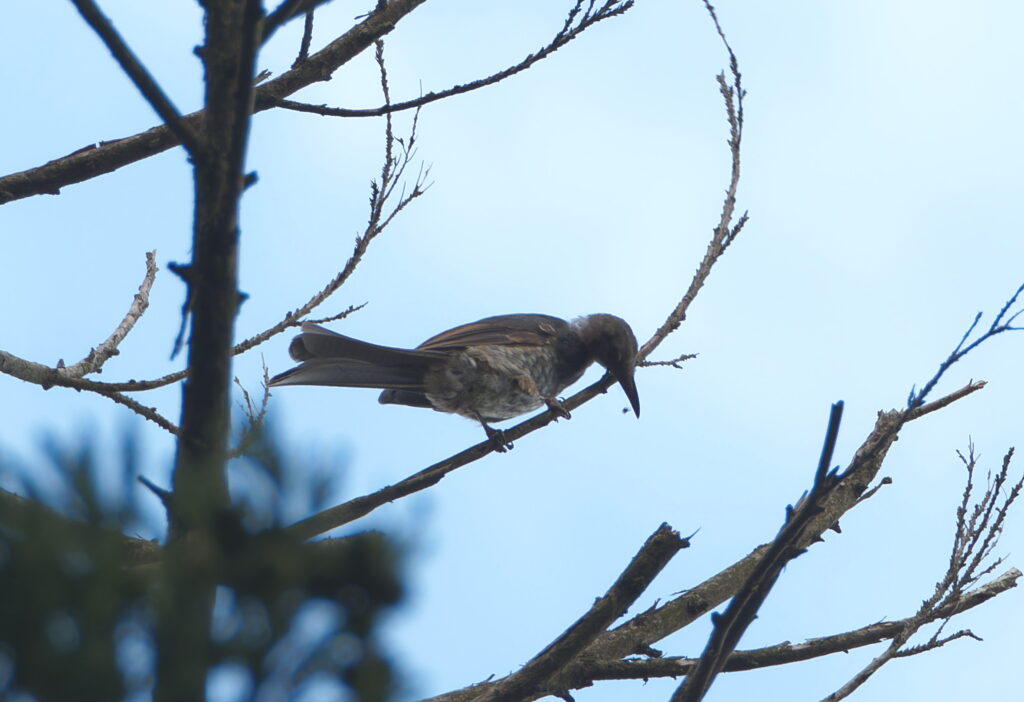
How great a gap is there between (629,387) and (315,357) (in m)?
1.93

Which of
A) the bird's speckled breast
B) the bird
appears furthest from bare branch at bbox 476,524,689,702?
the bird's speckled breast

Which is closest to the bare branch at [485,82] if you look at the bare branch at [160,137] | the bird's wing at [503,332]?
the bare branch at [160,137]

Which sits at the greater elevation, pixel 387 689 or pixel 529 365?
pixel 529 365

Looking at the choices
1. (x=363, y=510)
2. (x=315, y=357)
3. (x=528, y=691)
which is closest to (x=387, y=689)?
(x=363, y=510)

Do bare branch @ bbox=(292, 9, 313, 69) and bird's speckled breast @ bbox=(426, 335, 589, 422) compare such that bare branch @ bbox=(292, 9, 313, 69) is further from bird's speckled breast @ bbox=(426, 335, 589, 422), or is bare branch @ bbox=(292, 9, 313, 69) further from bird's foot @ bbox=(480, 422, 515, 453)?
bird's speckled breast @ bbox=(426, 335, 589, 422)

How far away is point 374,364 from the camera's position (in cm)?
538

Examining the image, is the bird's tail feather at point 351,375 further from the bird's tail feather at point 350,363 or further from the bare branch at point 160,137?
the bare branch at point 160,137

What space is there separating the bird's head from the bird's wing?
0.77 ft

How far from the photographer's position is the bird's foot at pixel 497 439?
3.99m

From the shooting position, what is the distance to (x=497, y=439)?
156 inches

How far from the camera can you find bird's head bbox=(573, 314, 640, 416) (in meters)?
5.81

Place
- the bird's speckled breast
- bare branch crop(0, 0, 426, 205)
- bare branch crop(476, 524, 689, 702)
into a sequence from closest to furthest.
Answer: bare branch crop(476, 524, 689, 702) < bare branch crop(0, 0, 426, 205) < the bird's speckled breast

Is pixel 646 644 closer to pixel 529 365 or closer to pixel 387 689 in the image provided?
pixel 387 689

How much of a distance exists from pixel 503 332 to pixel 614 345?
0.71 metres
